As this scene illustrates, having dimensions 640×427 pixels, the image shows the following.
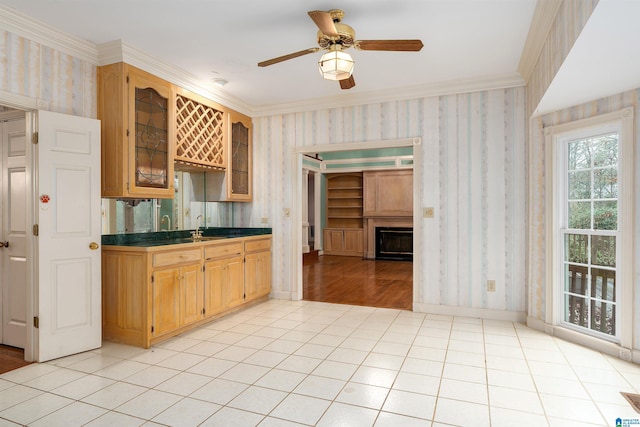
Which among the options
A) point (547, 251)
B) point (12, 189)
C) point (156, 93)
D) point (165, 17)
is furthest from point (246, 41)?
point (547, 251)

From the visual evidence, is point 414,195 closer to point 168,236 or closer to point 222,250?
point 222,250

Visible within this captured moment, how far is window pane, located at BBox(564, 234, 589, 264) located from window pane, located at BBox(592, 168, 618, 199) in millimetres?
403

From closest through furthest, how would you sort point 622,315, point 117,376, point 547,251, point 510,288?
point 117,376
point 622,315
point 547,251
point 510,288

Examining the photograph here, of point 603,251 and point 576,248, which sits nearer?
point 603,251

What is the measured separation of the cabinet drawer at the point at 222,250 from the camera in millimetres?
3982

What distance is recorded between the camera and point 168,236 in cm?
431

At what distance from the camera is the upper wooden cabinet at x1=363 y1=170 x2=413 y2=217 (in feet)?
29.1

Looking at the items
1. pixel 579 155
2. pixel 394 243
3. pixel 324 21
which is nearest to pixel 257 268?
pixel 324 21

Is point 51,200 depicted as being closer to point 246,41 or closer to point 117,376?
point 117,376

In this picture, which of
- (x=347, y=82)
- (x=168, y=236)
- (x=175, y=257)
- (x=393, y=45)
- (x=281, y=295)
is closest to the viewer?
(x=393, y=45)

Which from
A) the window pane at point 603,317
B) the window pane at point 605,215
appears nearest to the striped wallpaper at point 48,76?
the window pane at point 605,215

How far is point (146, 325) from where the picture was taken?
10.6 feet

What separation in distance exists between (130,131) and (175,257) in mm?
1242

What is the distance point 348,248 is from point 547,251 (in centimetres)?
631
